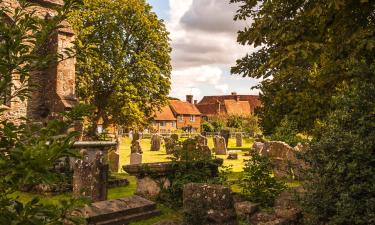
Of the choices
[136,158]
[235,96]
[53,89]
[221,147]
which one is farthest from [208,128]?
[53,89]

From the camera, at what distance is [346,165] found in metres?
5.45

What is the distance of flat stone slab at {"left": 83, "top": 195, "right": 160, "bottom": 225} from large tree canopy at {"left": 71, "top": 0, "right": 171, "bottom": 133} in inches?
799

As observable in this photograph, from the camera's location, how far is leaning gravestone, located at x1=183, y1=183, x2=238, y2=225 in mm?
6391

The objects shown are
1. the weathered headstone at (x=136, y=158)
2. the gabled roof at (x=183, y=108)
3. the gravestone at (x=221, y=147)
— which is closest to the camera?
the weathered headstone at (x=136, y=158)

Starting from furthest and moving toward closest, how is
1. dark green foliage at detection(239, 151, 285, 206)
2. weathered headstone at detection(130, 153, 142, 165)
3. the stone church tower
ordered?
weathered headstone at detection(130, 153, 142, 165) → the stone church tower → dark green foliage at detection(239, 151, 285, 206)

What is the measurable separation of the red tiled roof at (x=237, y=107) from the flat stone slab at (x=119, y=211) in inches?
2753

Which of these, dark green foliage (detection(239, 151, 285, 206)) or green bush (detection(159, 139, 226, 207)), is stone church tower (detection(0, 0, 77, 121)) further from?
dark green foliage (detection(239, 151, 285, 206))

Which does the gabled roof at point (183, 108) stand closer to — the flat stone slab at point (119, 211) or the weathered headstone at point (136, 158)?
the weathered headstone at point (136, 158)

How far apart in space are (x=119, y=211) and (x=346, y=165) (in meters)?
4.23

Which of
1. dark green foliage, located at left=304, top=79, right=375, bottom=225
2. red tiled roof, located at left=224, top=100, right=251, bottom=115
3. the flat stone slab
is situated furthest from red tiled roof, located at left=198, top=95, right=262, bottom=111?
dark green foliage, located at left=304, top=79, right=375, bottom=225

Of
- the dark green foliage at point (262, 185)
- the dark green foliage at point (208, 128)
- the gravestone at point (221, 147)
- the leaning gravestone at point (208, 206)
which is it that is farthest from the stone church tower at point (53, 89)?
the dark green foliage at point (208, 128)

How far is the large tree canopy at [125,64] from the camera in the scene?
92.1 feet

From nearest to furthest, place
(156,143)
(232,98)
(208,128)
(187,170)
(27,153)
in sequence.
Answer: (27,153), (187,170), (156,143), (208,128), (232,98)

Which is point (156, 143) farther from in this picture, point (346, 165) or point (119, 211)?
point (346, 165)
